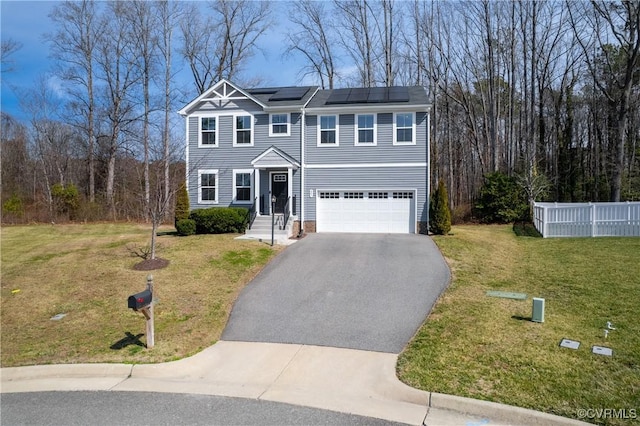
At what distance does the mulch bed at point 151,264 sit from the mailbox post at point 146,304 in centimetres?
491

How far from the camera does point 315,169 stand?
732 inches

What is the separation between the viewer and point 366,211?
1819 centimetres

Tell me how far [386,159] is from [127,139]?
20661 millimetres

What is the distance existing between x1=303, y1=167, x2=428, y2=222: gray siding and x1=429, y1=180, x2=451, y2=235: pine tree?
29.8 inches

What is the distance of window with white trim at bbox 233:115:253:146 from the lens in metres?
19.1

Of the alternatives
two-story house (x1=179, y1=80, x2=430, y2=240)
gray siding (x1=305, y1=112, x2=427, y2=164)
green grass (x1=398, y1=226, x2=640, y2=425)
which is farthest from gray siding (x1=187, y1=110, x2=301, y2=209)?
green grass (x1=398, y1=226, x2=640, y2=425)

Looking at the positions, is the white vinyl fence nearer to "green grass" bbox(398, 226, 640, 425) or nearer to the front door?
"green grass" bbox(398, 226, 640, 425)

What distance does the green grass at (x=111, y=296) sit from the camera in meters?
6.47

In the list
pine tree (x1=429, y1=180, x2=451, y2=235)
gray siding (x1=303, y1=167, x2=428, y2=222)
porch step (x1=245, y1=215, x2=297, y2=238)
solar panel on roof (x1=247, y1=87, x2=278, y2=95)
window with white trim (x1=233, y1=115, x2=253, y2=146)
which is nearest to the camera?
pine tree (x1=429, y1=180, x2=451, y2=235)

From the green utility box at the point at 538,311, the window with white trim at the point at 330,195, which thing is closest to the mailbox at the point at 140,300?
the green utility box at the point at 538,311

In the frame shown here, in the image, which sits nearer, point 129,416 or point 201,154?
point 129,416

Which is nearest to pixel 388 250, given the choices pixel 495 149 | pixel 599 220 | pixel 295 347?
pixel 295 347

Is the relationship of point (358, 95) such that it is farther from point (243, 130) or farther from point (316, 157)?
point (243, 130)

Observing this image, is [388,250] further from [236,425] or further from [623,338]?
[236,425]
